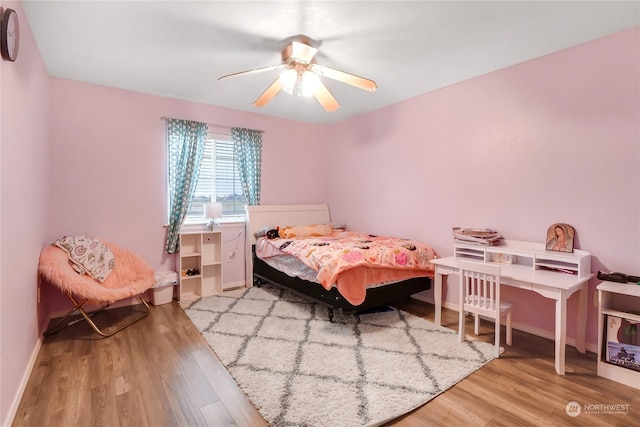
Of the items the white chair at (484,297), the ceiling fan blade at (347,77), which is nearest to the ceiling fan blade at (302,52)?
the ceiling fan blade at (347,77)

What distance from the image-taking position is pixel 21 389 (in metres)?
2.02

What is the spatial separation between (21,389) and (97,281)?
1.17 meters

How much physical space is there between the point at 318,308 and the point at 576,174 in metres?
2.82

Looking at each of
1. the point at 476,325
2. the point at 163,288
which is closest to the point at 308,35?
the point at 476,325

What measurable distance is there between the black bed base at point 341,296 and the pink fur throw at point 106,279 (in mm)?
1493

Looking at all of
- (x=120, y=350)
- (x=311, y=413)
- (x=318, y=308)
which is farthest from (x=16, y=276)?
(x=318, y=308)

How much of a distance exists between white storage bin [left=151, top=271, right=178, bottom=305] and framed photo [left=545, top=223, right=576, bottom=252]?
4038 millimetres

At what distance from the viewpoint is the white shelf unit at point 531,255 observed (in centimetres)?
252

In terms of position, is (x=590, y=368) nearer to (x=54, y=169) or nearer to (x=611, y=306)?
(x=611, y=306)

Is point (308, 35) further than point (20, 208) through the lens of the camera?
Yes

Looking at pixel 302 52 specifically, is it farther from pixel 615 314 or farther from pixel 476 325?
pixel 615 314

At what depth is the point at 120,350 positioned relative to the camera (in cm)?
262

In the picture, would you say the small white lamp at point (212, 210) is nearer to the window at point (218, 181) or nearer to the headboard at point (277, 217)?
the window at point (218, 181)

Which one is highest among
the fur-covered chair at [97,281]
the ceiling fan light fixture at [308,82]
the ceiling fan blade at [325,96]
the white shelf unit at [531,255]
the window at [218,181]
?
the ceiling fan light fixture at [308,82]
